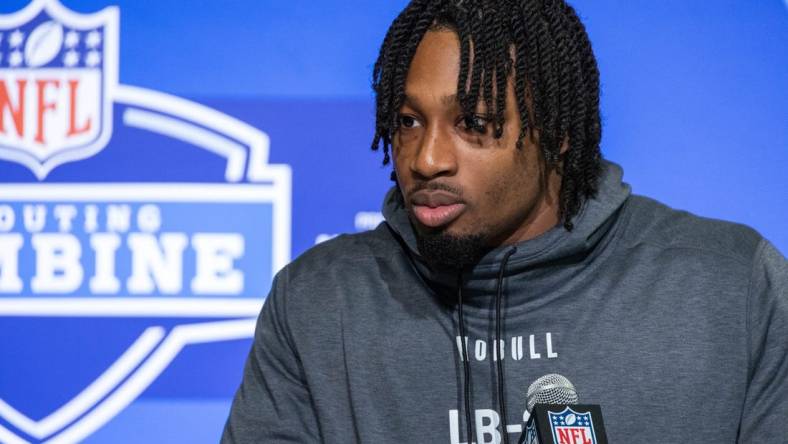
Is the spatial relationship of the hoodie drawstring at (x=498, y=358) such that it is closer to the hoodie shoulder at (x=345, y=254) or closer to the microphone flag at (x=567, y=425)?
the hoodie shoulder at (x=345, y=254)

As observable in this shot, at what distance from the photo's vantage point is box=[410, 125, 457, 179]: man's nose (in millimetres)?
1067

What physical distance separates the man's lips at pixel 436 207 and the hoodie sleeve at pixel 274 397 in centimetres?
24

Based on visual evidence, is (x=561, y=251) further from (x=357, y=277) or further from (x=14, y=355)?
(x=14, y=355)

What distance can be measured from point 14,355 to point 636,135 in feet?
3.55

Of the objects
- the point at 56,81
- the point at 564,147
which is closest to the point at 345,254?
the point at 564,147

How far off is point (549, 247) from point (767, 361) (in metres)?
0.26

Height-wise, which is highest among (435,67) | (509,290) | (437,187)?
(435,67)

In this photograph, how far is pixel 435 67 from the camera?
1107mm

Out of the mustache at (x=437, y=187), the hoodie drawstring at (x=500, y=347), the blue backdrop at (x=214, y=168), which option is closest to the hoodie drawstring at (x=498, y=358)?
the hoodie drawstring at (x=500, y=347)

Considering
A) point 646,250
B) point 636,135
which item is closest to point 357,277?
point 646,250

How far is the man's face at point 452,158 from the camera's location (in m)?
1.08

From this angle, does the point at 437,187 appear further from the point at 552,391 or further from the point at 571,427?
the point at 571,427

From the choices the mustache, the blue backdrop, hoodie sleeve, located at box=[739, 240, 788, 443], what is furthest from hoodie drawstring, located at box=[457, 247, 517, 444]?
the blue backdrop

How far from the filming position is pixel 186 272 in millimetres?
1653
